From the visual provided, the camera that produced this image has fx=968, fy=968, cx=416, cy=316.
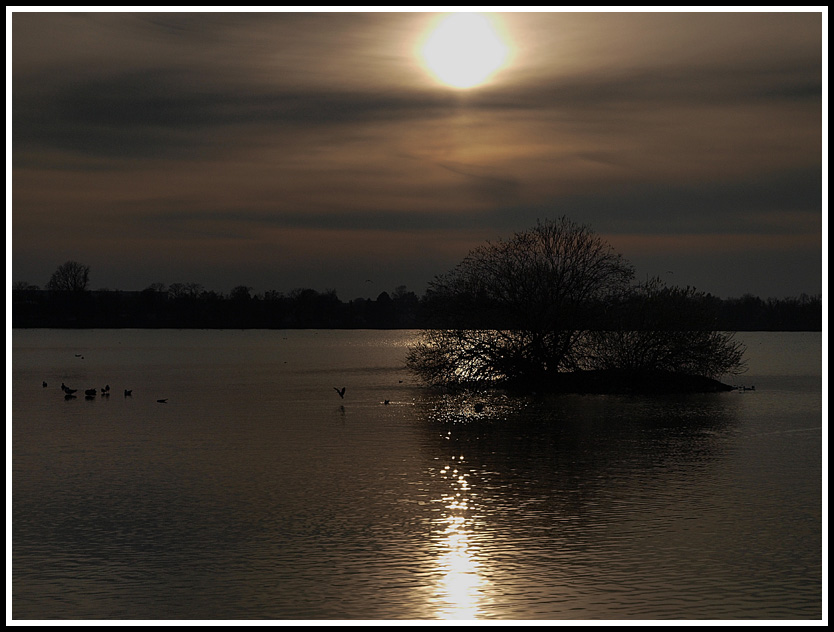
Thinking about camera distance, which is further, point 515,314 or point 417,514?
point 515,314

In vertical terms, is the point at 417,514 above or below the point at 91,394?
below

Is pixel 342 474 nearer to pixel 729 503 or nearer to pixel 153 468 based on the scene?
pixel 153 468

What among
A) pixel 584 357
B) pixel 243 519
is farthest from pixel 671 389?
pixel 243 519

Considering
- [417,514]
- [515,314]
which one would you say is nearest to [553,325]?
[515,314]

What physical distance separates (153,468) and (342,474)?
636 centimetres

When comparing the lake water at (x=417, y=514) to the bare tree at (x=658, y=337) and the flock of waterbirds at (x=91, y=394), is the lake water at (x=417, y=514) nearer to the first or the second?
the flock of waterbirds at (x=91, y=394)

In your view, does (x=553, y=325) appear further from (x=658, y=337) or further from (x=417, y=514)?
(x=417, y=514)

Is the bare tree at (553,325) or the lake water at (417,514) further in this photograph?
the bare tree at (553,325)

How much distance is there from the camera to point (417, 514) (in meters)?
24.2

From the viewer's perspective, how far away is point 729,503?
25.5m

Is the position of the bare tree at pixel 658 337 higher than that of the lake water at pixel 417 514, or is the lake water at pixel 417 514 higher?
the bare tree at pixel 658 337

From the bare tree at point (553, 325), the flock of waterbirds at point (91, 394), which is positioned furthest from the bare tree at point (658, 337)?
the flock of waterbirds at point (91, 394)

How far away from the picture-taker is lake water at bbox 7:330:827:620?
1705cm

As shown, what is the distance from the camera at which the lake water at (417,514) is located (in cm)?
1705
